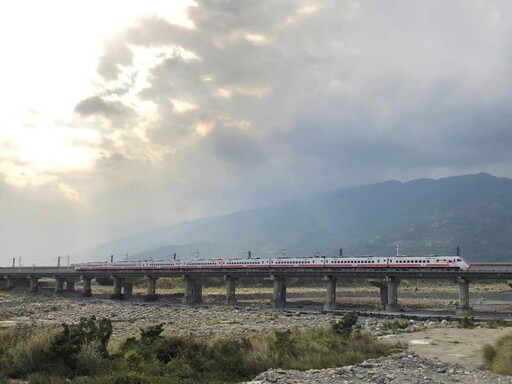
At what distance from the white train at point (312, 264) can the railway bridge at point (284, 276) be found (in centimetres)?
119

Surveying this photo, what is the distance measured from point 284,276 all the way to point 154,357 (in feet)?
198

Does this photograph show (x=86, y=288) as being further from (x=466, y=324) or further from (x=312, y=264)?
(x=466, y=324)

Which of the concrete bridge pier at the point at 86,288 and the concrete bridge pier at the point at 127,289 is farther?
the concrete bridge pier at the point at 127,289

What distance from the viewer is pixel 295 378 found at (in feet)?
66.6

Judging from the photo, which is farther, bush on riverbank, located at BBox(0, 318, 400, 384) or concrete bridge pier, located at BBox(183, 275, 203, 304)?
concrete bridge pier, located at BBox(183, 275, 203, 304)

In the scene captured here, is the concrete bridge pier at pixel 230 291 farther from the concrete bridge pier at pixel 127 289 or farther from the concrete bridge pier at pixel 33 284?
the concrete bridge pier at pixel 33 284

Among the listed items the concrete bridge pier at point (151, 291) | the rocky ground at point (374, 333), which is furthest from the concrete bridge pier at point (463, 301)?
the concrete bridge pier at point (151, 291)

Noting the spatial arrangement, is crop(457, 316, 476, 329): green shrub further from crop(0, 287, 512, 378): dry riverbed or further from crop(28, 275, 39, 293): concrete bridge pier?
crop(28, 275, 39, 293): concrete bridge pier

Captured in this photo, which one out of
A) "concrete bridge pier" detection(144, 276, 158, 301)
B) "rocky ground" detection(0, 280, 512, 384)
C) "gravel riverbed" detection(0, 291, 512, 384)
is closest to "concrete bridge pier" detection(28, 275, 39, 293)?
"rocky ground" detection(0, 280, 512, 384)

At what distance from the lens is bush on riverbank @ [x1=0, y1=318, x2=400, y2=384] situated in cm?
2027

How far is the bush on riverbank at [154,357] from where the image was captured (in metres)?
20.3

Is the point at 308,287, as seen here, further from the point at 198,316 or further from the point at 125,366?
the point at 125,366

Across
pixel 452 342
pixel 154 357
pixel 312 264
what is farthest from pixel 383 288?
pixel 154 357

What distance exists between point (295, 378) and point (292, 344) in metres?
7.60
